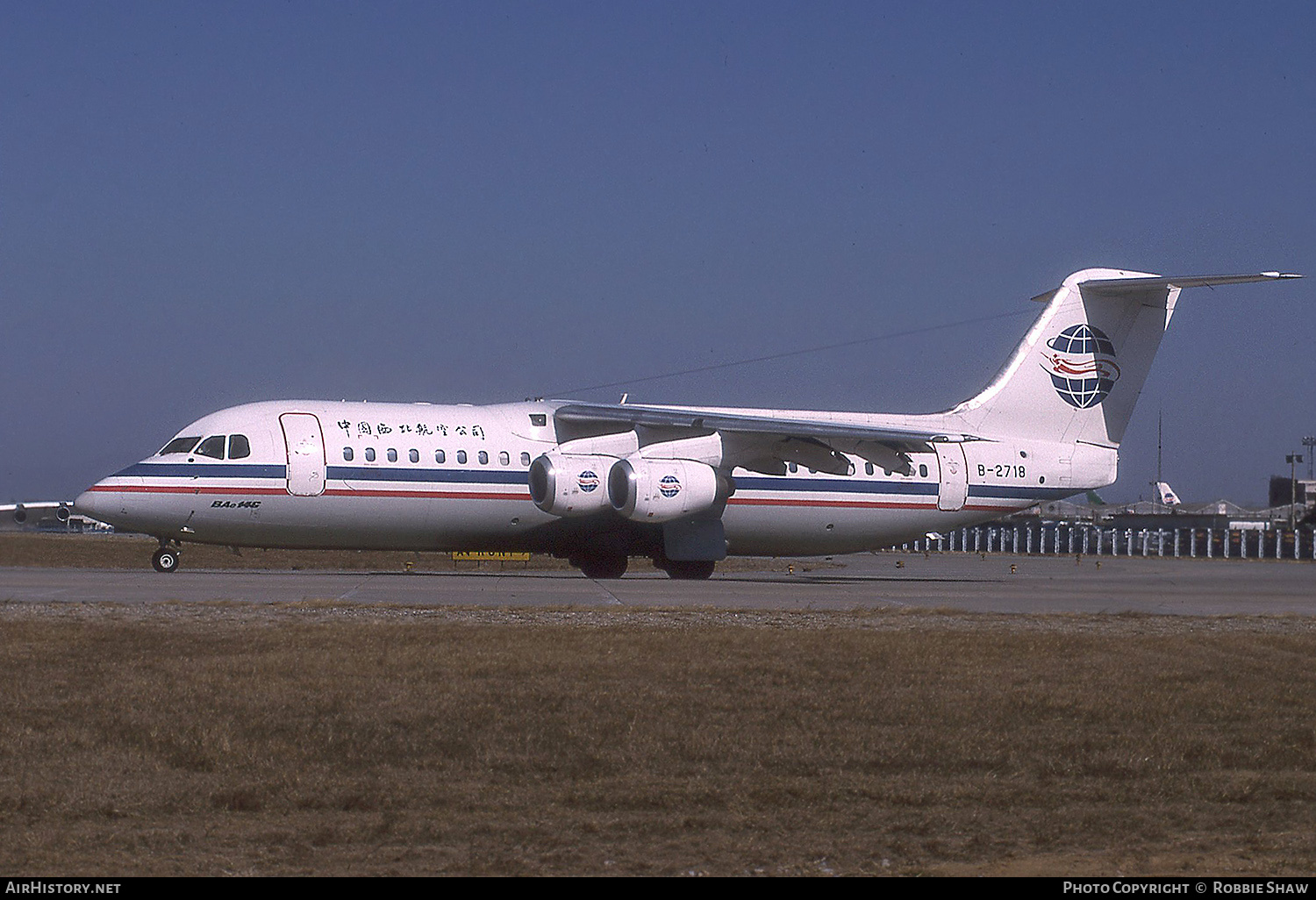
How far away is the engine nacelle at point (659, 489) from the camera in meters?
26.6

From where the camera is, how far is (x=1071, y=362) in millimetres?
30891

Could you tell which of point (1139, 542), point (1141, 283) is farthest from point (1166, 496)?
point (1141, 283)

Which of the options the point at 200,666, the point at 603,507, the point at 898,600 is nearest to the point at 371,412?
the point at 603,507

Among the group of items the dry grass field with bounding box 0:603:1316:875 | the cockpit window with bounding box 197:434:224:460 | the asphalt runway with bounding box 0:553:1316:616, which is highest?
the cockpit window with bounding box 197:434:224:460

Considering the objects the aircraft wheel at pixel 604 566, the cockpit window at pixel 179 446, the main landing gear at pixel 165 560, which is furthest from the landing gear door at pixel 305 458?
the aircraft wheel at pixel 604 566

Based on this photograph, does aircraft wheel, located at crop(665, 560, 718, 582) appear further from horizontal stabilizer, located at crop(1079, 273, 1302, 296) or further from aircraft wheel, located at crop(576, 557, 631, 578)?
horizontal stabilizer, located at crop(1079, 273, 1302, 296)

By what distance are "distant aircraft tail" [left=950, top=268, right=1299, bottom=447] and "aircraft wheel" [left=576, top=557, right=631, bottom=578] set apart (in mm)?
8226

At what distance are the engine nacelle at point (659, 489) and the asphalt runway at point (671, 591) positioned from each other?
4.56ft

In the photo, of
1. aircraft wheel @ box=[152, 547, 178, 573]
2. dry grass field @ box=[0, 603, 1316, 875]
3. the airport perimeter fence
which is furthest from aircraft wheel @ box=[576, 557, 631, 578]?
the airport perimeter fence

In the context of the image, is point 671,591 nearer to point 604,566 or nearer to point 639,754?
point 604,566

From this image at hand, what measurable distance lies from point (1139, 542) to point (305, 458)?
2349 inches

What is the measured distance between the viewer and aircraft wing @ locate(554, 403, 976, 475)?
27.0m

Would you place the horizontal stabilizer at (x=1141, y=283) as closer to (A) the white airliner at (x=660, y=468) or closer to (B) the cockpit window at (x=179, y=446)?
(A) the white airliner at (x=660, y=468)
